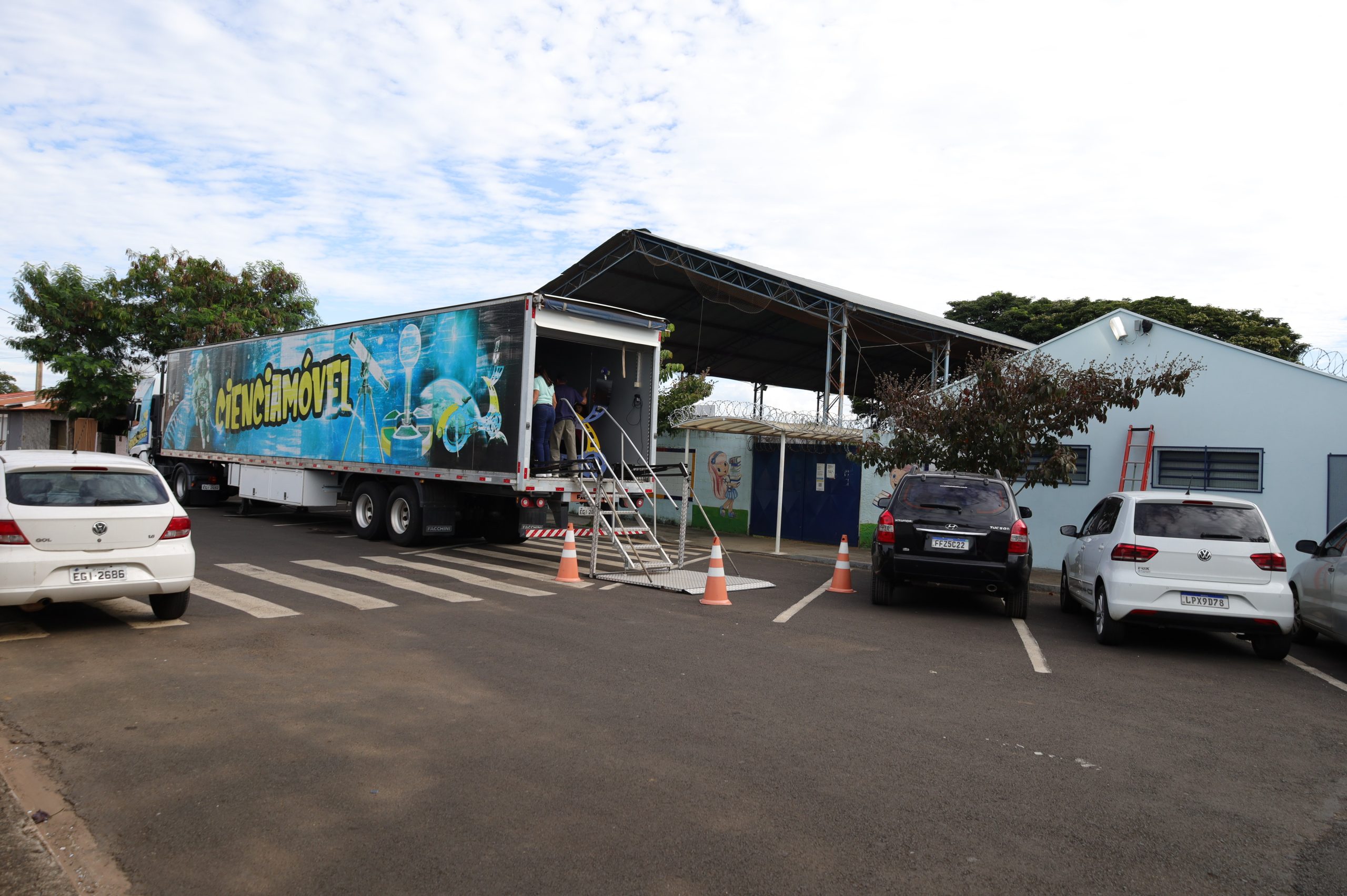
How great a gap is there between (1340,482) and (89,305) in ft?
111

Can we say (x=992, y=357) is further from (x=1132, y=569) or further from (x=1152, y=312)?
(x=1152, y=312)

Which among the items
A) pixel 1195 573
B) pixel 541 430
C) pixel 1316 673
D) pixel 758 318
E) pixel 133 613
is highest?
pixel 758 318

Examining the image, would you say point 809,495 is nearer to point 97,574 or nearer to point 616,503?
point 616,503

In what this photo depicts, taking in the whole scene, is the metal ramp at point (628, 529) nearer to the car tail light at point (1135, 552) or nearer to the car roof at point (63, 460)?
the car tail light at point (1135, 552)

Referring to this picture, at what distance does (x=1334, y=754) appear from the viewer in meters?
5.70

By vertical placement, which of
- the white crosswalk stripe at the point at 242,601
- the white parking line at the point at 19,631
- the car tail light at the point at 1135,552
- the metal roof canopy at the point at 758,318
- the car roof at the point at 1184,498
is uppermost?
the metal roof canopy at the point at 758,318

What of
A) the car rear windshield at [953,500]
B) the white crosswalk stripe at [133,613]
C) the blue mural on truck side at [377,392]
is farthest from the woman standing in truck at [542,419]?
the white crosswalk stripe at [133,613]

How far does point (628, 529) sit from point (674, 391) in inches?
423

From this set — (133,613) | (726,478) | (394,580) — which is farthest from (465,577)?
(726,478)

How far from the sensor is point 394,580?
36.7 feet

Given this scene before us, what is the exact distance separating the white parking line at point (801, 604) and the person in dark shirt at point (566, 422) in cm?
407

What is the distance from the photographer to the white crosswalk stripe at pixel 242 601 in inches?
346

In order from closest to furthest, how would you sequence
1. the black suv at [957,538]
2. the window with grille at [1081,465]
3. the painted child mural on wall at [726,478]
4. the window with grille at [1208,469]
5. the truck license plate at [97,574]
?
the truck license plate at [97,574]
the black suv at [957,538]
the window with grille at [1208,469]
the window with grille at [1081,465]
the painted child mural on wall at [726,478]

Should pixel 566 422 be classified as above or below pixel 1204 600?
above
